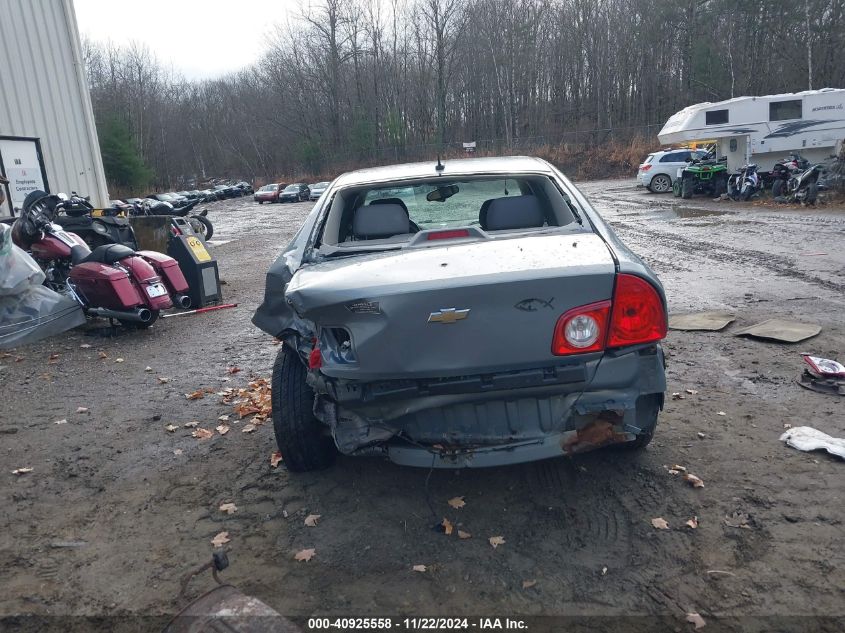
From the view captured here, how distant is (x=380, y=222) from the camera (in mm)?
3764

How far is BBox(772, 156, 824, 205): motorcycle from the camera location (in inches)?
664

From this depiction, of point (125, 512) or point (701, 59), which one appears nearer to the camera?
point (125, 512)

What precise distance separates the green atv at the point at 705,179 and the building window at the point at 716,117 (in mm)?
1463

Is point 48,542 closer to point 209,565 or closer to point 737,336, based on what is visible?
point 209,565

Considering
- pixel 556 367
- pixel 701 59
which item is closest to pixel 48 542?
pixel 556 367

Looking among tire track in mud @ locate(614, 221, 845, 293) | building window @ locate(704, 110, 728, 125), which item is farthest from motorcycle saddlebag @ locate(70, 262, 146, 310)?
building window @ locate(704, 110, 728, 125)

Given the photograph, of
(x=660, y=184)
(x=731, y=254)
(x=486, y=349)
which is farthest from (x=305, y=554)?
(x=660, y=184)

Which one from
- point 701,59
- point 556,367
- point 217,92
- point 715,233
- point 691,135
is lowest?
point 715,233

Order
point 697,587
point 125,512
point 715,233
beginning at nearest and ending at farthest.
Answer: point 697,587 < point 125,512 < point 715,233

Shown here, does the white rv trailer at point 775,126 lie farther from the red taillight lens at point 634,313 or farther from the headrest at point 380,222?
the red taillight lens at point 634,313

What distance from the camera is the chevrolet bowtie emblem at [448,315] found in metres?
2.53

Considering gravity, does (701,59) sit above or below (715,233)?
above

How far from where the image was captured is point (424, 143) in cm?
5588

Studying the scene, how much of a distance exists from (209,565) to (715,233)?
13180 mm
